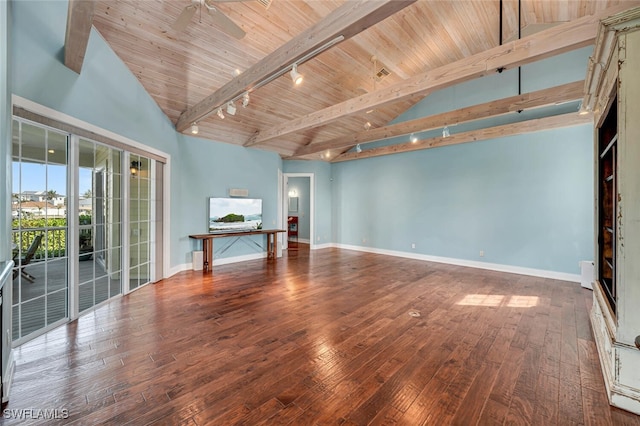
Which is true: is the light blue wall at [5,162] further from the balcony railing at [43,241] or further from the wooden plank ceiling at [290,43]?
the wooden plank ceiling at [290,43]

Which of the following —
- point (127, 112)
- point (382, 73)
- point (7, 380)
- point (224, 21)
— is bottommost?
point (7, 380)

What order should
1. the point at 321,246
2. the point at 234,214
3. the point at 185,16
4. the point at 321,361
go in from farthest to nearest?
the point at 321,246 < the point at 234,214 < the point at 185,16 < the point at 321,361

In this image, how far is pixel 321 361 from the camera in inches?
90.4

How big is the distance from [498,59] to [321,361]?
12.1 ft

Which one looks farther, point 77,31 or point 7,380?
point 77,31

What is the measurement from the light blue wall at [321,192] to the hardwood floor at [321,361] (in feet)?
15.3

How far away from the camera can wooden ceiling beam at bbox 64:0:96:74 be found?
83.4 inches

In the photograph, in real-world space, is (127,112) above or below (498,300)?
above

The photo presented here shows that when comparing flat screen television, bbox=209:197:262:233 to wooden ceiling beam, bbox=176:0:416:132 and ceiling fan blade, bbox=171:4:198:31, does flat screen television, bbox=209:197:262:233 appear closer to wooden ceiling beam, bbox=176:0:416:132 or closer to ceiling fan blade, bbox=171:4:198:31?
wooden ceiling beam, bbox=176:0:416:132

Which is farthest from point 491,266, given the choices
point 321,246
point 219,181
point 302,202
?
point 302,202

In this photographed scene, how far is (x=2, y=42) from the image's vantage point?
5.88 feet

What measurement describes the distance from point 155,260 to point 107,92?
280 centimetres

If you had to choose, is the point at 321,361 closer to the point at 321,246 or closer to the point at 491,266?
the point at 491,266

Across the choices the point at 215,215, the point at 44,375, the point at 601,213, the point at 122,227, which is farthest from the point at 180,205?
the point at 601,213
